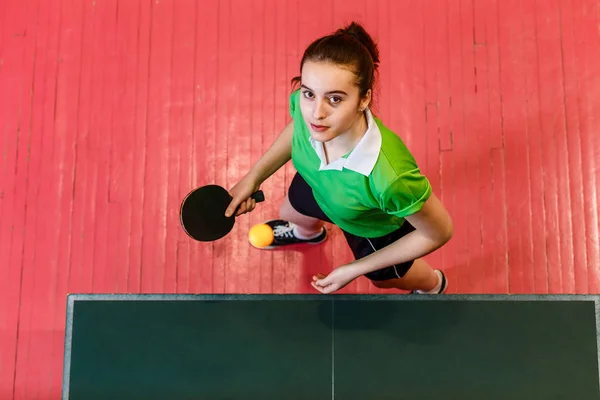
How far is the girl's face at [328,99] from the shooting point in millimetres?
1396

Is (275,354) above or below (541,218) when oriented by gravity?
below

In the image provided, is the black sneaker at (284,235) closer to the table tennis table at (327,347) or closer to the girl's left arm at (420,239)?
the table tennis table at (327,347)

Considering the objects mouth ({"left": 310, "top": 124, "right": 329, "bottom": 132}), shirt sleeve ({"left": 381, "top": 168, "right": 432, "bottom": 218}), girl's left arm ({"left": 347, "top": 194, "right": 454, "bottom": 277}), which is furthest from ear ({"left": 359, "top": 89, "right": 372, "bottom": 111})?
girl's left arm ({"left": 347, "top": 194, "right": 454, "bottom": 277})

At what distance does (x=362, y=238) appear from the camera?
2.07 meters

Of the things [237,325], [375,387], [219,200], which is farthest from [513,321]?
[219,200]

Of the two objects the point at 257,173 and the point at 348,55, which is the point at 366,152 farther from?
the point at 257,173

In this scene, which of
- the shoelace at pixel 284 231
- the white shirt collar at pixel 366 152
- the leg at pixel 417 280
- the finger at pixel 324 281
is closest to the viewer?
the white shirt collar at pixel 366 152

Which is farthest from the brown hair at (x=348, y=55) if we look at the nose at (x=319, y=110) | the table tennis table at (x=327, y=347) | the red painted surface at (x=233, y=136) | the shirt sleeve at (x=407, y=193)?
the red painted surface at (x=233, y=136)

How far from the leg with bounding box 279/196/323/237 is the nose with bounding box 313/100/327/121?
40.0 inches

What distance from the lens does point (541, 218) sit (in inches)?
111

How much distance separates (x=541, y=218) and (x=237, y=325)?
1.84 meters

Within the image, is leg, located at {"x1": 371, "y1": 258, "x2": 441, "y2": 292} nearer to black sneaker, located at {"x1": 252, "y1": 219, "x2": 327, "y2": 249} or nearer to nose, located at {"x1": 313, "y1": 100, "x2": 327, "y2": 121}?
black sneaker, located at {"x1": 252, "y1": 219, "x2": 327, "y2": 249}

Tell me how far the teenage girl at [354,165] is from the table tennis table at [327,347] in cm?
25

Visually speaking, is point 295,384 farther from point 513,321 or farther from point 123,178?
point 123,178
